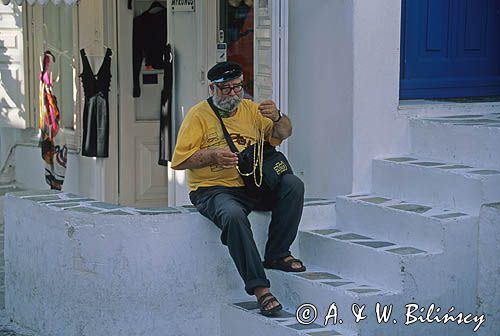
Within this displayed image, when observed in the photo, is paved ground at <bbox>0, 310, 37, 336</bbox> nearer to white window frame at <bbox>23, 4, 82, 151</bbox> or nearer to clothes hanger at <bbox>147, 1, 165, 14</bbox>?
white window frame at <bbox>23, 4, 82, 151</bbox>

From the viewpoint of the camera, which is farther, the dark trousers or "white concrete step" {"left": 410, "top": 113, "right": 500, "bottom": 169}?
"white concrete step" {"left": 410, "top": 113, "right": 500, "bottom": 169}

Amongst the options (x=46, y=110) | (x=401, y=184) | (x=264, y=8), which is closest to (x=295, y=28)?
(x=264, y=8)

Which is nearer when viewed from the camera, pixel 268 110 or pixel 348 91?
pixel 268 110

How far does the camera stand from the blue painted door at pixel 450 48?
7.27 m

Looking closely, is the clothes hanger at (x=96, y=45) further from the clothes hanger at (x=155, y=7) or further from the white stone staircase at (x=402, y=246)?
the white stone staircase at (x=402, y=246)

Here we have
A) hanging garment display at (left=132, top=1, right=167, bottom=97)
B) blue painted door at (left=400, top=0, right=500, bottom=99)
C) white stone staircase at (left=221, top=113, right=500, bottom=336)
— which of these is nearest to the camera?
white stone staircase at (left=221, top=113, right=500, bottom=336)

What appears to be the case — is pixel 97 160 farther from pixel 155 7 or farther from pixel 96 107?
pixel 155 7

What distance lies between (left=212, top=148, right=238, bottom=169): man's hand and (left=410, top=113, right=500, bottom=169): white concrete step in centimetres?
151

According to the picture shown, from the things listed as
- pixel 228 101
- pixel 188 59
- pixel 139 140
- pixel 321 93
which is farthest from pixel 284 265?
pixel 139 140

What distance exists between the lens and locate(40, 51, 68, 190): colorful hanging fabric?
9758 mm

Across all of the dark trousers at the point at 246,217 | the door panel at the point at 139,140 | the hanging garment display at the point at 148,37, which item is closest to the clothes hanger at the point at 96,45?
the door panel at the point at 139,140

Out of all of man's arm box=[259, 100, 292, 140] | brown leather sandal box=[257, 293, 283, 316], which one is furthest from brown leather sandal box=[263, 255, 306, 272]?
man's arm box=[259, 100, 292, 140]

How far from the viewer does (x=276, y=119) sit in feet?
20.0

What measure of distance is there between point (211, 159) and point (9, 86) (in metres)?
5.54
